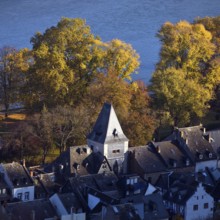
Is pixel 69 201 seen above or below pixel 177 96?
below

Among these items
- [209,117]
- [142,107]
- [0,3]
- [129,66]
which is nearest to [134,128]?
[142,107]

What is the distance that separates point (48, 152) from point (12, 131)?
2713 mm

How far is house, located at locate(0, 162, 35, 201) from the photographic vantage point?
42.6 metres

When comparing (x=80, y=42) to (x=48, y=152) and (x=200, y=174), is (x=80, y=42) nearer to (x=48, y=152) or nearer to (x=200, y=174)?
(x=48, y=152)

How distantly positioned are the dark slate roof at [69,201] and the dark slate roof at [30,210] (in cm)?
68

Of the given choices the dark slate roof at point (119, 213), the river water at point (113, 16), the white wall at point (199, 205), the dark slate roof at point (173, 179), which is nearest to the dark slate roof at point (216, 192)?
the dark slate roof at point (173, 179)

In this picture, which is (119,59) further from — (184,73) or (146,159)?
(146,159)

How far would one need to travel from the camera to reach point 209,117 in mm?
60844

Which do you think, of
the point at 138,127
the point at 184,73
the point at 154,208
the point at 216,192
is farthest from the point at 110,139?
the point at 184,73

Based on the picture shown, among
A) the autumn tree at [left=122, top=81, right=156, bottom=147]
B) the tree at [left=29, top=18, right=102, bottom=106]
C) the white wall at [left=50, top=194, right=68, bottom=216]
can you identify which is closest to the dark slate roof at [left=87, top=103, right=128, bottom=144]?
the autumn tree at [left=122, top=81, right=156, bottom=147]

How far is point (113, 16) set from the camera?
90.8 meters

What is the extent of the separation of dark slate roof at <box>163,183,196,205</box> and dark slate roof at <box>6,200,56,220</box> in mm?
6762

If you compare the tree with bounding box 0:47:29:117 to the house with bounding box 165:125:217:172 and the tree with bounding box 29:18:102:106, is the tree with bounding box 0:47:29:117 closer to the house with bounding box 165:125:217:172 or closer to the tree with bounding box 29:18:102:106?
the tree with bounding box 29:18:102:106

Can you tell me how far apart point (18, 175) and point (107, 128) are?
630 cm
